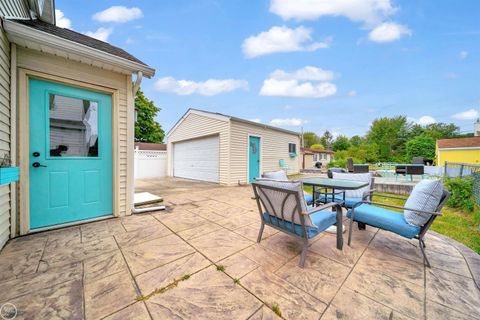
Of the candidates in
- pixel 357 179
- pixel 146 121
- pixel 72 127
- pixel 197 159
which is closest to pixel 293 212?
pixel 357 179

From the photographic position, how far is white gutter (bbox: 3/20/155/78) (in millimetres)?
2136

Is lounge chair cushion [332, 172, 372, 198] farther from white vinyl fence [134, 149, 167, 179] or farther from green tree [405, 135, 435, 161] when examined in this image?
green tree [405, 135, 435, 161]

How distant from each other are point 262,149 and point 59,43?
7620mm

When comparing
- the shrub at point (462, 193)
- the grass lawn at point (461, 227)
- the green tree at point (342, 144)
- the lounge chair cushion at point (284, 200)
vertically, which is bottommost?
the grass lawn at point (461, 227)

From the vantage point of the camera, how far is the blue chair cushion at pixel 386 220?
1.95m

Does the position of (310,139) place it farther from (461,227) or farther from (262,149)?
(461,227)

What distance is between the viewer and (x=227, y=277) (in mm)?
1647

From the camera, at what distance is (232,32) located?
883 cm

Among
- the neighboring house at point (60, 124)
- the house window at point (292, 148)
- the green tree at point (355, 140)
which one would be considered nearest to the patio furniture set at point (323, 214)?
the neighboring house at point (60, 124)

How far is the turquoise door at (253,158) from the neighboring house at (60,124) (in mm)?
5616

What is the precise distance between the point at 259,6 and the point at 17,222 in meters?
9.69

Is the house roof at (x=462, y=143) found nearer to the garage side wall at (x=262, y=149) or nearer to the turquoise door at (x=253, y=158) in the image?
the garage side wall at (x=262, y=149)

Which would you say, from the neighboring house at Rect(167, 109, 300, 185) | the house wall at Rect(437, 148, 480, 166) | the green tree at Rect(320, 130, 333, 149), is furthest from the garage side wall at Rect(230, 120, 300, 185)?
the green tree at Rect(320, 130, 333, 149)

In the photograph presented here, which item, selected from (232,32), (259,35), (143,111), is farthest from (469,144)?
(143,111)
